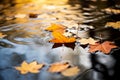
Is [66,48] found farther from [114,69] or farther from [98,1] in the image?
[98,1]

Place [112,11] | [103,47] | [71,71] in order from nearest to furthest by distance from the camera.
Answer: [71,71]
[103,47]
[112,11]

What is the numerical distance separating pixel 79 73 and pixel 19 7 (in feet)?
6.77

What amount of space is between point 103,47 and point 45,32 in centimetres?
74

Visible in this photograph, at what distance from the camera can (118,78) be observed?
1699 millimetres

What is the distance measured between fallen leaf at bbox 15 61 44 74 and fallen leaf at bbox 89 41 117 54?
53 centimetres

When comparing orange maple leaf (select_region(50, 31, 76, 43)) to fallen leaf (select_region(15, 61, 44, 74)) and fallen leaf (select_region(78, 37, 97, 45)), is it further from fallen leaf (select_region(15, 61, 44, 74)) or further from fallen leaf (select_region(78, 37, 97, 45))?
fallen leaf (select_region(15, 61, 44, 74))

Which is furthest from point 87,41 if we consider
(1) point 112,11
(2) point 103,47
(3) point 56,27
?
(1) point 112,11

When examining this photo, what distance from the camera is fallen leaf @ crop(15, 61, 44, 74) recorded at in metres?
1.81

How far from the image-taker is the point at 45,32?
8.29 ft

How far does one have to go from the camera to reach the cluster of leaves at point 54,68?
1.78m

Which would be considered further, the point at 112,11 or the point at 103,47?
the point at 112,11

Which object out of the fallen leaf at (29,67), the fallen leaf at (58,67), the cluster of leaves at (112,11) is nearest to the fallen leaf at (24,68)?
the fallen leaf at (29,67)

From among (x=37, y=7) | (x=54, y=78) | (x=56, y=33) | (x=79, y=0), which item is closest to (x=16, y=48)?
(x=56, y=33)

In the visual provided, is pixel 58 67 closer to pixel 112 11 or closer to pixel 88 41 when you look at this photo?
pixel 88 41
